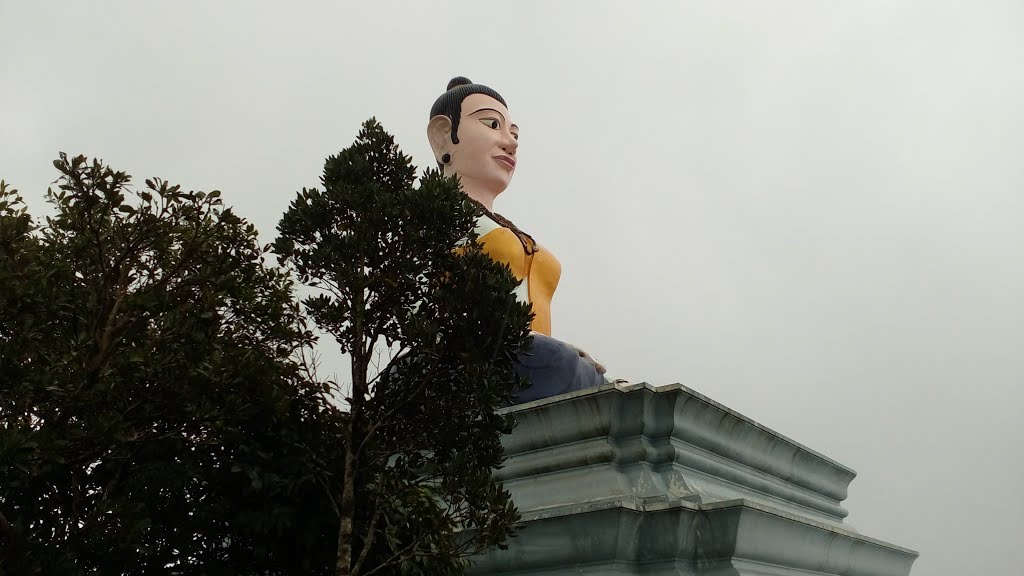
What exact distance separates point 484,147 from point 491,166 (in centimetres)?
20

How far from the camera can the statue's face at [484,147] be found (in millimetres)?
9109

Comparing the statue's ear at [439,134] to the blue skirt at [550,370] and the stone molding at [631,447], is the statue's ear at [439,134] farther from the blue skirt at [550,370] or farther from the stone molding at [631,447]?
the stone molding at [631,447]

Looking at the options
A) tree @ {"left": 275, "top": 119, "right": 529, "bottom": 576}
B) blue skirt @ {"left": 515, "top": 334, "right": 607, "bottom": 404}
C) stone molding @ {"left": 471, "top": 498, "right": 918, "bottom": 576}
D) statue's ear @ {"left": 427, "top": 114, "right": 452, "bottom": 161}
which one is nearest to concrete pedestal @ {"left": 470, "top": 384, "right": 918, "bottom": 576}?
stone molding @ {"left": 471, "top": 498, "right": 918, "bottom": 576}

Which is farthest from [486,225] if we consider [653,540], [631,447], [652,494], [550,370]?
[653,540]

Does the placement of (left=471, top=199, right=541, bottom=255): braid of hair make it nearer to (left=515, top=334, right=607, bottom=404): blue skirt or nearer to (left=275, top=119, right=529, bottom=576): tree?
(left=515, top=334, right=607, bottom=404): blue skirt

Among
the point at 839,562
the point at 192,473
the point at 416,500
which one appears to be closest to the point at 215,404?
the point at 192,473

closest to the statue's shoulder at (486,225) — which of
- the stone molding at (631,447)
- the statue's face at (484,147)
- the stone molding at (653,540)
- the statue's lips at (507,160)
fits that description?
the statue's face at (484,147)

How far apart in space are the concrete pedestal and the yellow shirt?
1730mm

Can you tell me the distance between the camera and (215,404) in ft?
14.9

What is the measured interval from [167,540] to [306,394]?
3.29ft

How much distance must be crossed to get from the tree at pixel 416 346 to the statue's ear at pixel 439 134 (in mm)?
4587

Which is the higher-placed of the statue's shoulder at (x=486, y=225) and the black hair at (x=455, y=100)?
the black hair at (x=455, y=100)

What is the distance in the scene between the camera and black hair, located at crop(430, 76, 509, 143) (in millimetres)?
9266

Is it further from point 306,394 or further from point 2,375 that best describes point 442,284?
point 2,375
